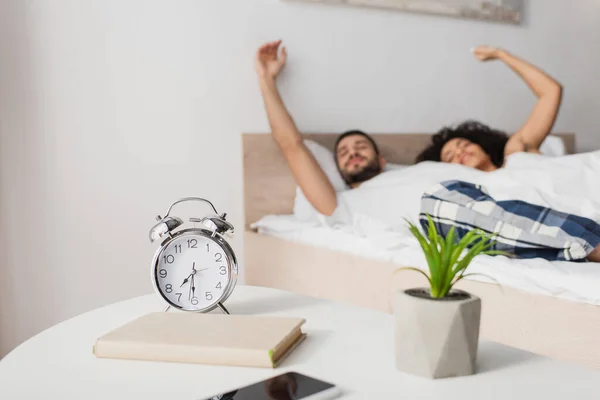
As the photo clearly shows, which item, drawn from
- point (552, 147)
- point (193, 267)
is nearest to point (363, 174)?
point (552, 147)

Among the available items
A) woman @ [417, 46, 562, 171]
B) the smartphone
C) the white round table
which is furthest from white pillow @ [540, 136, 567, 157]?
the smartphone

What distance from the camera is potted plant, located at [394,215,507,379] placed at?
745 mm

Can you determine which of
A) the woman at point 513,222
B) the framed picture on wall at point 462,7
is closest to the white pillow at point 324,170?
the framed picture on wall at point 462,7

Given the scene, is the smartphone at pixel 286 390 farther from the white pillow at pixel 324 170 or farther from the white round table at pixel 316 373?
the white pillow at pixel 324 170

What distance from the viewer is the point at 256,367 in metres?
0.81

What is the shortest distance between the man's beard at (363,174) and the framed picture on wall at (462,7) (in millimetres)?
657

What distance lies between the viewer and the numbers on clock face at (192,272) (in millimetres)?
1097

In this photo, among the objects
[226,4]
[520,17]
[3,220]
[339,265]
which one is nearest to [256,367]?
[339,265]

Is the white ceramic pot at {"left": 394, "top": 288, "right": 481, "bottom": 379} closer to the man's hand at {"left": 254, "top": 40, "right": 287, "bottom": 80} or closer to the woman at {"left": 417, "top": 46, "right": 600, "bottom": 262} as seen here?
the woman at {"left": 417, "top": 46, "right": 600, "bottom": 262}

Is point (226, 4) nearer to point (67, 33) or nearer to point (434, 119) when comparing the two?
point (67, 33)

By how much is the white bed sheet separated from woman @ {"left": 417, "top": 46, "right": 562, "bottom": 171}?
722mm

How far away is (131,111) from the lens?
6.57 feet

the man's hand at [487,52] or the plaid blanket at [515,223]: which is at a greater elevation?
the man's hand at [487,52]

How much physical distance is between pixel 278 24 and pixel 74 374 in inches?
66.8
